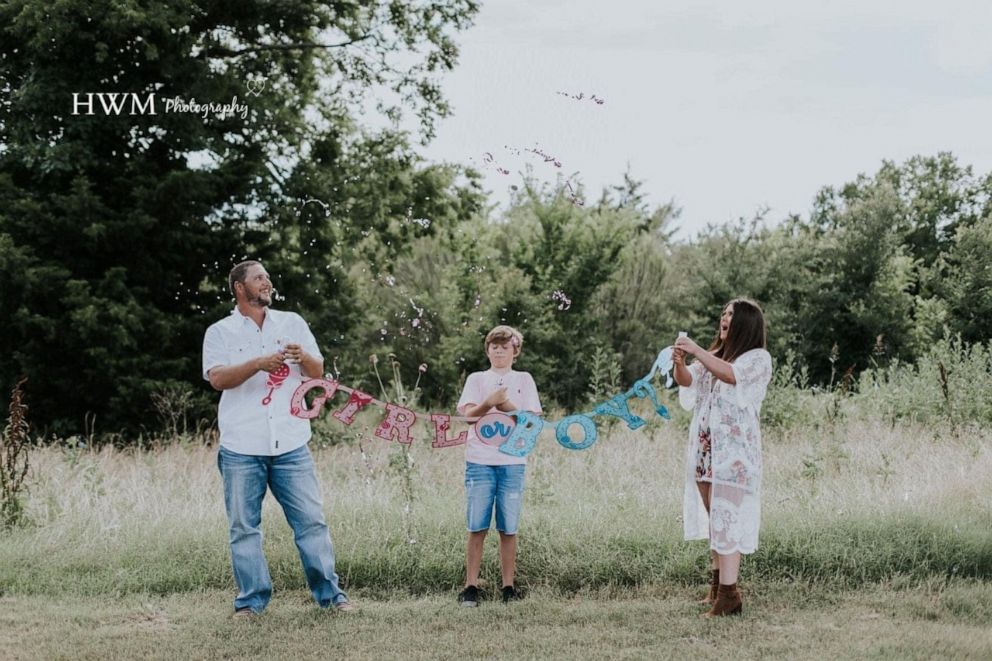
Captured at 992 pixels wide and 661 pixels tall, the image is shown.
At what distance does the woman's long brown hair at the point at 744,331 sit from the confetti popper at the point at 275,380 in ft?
7.53

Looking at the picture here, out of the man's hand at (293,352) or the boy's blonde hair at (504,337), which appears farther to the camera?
the boy's blonde hair at (504,337)

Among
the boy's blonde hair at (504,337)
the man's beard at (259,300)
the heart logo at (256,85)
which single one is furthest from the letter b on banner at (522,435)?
the heart logo at (256,85)

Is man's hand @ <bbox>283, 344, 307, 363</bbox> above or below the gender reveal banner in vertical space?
above

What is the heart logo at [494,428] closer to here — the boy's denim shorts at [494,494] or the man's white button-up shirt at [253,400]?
the boy's denim shorts at [494,494]

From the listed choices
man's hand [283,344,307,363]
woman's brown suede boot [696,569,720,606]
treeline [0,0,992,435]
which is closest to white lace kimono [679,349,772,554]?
A: woman's brown suede boot [696,569,720,606]

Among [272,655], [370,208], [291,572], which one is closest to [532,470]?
[291,572]

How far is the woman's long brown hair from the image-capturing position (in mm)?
5113

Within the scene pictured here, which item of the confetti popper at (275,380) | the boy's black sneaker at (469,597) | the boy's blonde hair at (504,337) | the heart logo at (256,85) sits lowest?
the boy's black sneaker at (469,597)

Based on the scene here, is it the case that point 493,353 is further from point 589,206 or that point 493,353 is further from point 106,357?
point 589,206

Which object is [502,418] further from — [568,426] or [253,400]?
[253,400]

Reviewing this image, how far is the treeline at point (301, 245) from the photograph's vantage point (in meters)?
12.3

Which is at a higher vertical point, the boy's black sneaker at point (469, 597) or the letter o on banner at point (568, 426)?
the letter o on banner at point (568, 426)

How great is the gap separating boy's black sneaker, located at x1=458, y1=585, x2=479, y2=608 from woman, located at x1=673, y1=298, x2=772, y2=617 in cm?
125

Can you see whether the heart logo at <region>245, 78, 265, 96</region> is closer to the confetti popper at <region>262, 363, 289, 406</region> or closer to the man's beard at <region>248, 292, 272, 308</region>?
the man's beard at <region>248, 292, 272, 308</region>
